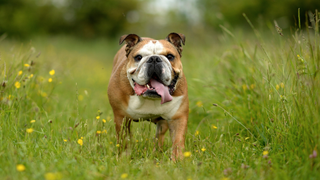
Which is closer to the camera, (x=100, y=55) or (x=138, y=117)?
(x=138, y=117)

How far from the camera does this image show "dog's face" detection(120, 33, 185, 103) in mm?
3391

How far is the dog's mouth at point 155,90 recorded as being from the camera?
134 inches

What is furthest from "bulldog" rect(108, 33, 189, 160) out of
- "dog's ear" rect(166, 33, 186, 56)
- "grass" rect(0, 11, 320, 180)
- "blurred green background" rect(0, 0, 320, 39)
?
"blurred green background" rect(0, 0, 320, 39)

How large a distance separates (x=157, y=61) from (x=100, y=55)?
14.0 metres

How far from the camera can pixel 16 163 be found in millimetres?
2609

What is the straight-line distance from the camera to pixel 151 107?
12.3 feet

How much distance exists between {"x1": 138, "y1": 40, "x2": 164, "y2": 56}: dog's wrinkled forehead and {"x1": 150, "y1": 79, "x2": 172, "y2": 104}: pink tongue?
34 centimetres

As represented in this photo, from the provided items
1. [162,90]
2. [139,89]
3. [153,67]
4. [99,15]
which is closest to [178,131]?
[162,90]

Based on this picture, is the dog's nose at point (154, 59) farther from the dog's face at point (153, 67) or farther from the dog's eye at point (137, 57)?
the dog's eye at point (137, 57)

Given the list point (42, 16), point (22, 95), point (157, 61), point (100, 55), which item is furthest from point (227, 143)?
point (42, 16)

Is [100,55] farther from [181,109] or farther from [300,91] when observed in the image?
[300,91]

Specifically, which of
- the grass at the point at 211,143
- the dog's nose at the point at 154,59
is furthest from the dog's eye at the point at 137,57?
the grass at the point at 211,143

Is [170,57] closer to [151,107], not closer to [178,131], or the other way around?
[151,107]

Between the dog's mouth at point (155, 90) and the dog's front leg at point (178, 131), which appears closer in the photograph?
the dog's mouth at point (155, 90)
